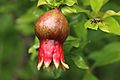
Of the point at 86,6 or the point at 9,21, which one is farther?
the point at 9,21

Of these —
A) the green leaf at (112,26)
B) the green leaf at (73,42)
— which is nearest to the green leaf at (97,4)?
the green leaf at (112,26)

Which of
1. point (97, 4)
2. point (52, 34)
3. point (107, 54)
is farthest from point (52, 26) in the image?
point (107, 54)

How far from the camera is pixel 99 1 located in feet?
6.78

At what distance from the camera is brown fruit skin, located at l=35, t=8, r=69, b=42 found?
185 cm

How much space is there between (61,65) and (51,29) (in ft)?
0.65

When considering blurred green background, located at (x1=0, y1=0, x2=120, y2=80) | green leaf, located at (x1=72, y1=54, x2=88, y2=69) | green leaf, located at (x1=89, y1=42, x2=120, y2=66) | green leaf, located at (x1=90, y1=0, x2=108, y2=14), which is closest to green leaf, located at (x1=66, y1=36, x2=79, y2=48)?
green leaf, located at (x1=72, y1=54, x2=88, y2=69)

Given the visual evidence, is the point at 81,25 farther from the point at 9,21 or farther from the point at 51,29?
the point at 9,21

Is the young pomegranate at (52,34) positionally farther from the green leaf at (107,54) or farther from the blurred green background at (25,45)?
the green leaf at (107,54)

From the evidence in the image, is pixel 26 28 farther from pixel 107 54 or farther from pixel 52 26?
pixel 52 26

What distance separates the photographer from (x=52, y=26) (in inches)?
73.1

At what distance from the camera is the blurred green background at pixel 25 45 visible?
2869 millimetres

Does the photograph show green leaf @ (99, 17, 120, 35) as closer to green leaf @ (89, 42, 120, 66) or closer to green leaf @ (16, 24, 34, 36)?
green leaf @ (89, 42, 120, 66)

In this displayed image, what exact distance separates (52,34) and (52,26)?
0.04 m

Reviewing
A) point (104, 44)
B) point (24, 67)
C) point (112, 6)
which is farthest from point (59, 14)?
point (24, 67)
